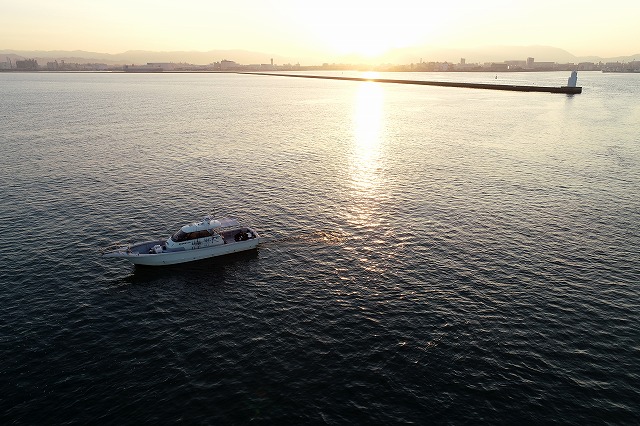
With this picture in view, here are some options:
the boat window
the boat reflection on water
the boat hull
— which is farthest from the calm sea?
the boat window

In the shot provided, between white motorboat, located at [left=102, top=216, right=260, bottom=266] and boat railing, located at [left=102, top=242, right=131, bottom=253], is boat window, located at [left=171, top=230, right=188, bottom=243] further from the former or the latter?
boat railing, located at [left=102, top=242, right=131, bottom=253]

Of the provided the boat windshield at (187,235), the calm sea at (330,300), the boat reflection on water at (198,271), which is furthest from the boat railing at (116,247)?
the boat windshield at (187,235)

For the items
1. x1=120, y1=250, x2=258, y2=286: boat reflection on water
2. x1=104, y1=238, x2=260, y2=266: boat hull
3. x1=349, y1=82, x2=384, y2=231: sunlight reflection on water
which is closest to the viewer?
x1=120, y1=250, x2=258, y2=286: boat reflection on water

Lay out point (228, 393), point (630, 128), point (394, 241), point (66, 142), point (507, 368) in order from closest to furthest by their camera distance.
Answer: point (228, 393)
point (507, 368)
point (394, 241)
point (66, 142)
point (630, 128)

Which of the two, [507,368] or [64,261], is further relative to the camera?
[64,261]

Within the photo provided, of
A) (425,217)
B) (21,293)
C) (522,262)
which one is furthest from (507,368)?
(21,293)

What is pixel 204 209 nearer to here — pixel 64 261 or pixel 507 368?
pixel 64 261

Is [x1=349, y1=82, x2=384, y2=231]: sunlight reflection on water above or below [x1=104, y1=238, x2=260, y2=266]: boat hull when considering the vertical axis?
above

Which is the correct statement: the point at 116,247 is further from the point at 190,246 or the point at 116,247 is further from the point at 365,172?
the point at 365,172
